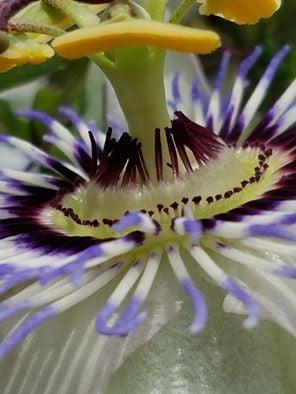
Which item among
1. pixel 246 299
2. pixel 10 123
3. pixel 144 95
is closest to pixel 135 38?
pixel 144 95

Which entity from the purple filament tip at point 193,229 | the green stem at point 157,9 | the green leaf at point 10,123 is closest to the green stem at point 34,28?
the green stem at point 157,9

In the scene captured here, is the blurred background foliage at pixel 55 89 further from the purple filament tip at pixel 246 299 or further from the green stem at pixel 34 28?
the purple filament tip at pixel 246 299

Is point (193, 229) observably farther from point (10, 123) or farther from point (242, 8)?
point (10, 123)

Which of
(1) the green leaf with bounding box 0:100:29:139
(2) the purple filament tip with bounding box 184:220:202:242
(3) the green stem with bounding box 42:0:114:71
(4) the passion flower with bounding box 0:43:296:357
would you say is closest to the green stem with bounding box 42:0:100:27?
(3) the green stem with bounding box 42:0:114:71

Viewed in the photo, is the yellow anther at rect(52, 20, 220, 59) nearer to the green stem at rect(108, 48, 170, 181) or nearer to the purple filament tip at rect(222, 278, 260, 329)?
the green stem at rect(108, 48, 170, 181)

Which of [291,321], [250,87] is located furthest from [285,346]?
[250,87]

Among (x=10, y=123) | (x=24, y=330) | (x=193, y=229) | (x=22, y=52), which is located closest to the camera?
(x=24, y=330)
